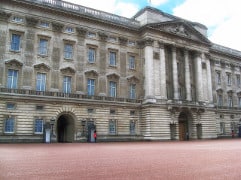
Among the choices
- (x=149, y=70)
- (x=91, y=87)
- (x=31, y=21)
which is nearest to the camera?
(x=31, y=21)

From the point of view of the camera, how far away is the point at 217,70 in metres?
55.5

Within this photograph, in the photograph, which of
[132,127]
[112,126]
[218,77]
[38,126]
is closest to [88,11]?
[112,126]

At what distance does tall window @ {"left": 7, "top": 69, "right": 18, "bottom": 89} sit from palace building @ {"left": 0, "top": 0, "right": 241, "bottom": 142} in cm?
12

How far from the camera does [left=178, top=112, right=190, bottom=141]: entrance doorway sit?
146ft

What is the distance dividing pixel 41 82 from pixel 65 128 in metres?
7.43

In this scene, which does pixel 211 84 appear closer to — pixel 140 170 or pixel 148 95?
pixel 148 95

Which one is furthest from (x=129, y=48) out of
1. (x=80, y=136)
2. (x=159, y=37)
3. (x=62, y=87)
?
(x=80, y=136)

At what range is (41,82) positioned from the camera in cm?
3456

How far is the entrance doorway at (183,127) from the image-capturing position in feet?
Result: 146

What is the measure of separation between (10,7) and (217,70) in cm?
4142

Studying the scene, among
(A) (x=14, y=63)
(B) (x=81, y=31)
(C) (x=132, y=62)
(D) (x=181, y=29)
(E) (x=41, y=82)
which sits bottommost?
(E) (x=41, y=82)

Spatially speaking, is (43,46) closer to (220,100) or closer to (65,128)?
(65,128)

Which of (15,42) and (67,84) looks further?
(67,84)

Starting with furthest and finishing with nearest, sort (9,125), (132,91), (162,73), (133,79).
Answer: (162,73) → (133,79) → (132,91) → (9,125)
